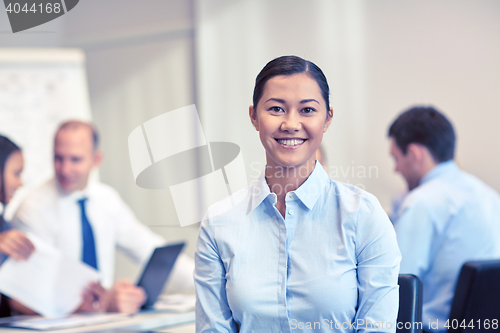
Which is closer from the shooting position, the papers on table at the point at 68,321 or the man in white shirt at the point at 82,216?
the papers on table at the point at 68,321

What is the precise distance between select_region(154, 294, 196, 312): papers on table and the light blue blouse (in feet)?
3.44

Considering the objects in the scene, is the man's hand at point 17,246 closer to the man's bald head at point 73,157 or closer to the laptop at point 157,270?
the laptop at point 157,270

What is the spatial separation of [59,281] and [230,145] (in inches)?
52.4

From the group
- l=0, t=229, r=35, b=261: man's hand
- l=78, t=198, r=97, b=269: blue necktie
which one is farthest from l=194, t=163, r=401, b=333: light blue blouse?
l=78, t=198, r=97, b=269: blue necktie

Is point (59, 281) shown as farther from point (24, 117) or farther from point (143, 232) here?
point (24, 117)

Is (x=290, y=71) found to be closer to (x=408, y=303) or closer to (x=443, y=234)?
(x=408, y=303)

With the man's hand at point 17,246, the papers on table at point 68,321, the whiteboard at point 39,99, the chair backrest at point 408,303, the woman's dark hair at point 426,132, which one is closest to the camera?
the chair backrest at point 408,303

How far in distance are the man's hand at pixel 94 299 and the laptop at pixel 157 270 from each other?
175 millimetres

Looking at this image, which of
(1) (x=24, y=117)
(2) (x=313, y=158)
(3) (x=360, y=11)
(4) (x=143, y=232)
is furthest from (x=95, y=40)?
(2) (x=313, y=158)

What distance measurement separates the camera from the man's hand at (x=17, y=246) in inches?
74.2

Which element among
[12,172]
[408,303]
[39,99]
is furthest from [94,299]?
[39,99]

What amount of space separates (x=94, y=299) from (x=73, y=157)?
0.95m

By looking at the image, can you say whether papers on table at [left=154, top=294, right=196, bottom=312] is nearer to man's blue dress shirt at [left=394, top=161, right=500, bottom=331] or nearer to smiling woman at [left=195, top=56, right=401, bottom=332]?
man's blue dress shirt at [left=394, top=161, right=500, bottom=331]

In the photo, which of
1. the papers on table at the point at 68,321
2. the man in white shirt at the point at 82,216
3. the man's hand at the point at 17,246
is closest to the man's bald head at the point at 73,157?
the man in white shirt at the point at 82,216
